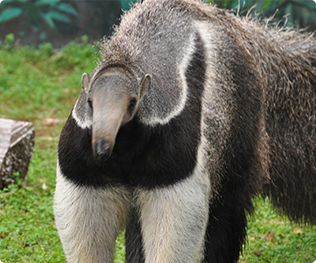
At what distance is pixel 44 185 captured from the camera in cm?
787

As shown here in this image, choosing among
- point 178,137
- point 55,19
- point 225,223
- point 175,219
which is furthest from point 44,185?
point 55,19

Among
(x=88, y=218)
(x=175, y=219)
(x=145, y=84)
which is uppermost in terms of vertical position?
(x=145, y=84)

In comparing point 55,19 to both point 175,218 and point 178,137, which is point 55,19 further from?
point 175,218

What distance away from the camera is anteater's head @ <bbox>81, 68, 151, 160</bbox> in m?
3.01

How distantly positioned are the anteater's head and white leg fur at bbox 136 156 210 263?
2.55ft

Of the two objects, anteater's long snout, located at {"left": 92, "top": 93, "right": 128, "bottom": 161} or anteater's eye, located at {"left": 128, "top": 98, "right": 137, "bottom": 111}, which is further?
anteater's eye, located at {"left": 128, "top": 98, "right": 137, "bottom": 111}

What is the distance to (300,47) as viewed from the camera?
6.02 m

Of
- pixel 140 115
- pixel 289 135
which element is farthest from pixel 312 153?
pixel 140 115

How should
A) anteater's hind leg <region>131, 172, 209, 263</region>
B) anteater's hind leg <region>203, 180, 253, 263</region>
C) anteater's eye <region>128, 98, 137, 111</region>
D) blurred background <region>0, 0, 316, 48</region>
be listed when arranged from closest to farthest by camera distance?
anteater's eye <region>128, 98, 137, 111</region> → anteater's hind leg <region>131, 172, 209, 263</region> → anteater's hind leg <region>203, 180, 253, 263</region> → blurred background <region>0, 0, 316, 48</region>

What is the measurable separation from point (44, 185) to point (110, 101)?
507 cm

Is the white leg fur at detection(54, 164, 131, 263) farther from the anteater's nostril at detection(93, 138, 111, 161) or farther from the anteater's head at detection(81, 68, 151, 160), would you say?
the anteater's nostril at detection(93, 138, 111, 161)

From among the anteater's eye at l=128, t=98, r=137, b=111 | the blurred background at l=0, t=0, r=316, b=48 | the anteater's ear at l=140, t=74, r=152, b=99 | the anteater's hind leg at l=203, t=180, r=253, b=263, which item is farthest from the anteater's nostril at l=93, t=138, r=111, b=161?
the blurred background at l=0, t=0, r=316, b=48

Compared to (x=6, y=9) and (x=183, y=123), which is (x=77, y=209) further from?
(x=6, y=9)

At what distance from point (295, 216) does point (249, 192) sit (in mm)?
1343
